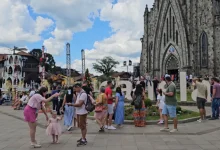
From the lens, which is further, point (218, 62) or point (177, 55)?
point (177, 55)

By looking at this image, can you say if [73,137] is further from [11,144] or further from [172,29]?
[172,29]

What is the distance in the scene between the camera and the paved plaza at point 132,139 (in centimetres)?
805

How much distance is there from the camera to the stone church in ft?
125

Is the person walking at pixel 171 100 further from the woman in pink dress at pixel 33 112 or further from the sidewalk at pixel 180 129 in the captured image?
the woman in pink dress at pixel 33 112

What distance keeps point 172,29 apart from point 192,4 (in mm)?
5059

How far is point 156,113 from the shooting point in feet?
46.8

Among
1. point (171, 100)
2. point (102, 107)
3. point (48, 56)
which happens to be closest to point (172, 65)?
point (171, 100)

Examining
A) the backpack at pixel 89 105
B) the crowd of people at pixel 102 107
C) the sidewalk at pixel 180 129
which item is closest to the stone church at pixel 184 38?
the crowd of people at pixel 102 107

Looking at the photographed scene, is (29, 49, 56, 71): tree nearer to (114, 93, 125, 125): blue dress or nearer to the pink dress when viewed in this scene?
(114, 93, 125, 125): blue dress

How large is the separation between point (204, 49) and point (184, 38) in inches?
136

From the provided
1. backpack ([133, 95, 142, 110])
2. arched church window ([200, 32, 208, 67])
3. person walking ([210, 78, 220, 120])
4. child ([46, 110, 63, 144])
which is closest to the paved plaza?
child ([46, 110, 63, 144])

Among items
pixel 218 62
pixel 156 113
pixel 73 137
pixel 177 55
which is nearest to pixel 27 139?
pixel 73 137

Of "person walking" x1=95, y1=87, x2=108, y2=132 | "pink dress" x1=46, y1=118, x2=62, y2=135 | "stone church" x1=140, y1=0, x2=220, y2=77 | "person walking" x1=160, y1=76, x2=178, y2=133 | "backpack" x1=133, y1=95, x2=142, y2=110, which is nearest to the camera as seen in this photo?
"pink dress" x1=46, y1=118, x2=62, y2=135

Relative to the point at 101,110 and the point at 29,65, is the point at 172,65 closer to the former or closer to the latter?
the point at 101,110
